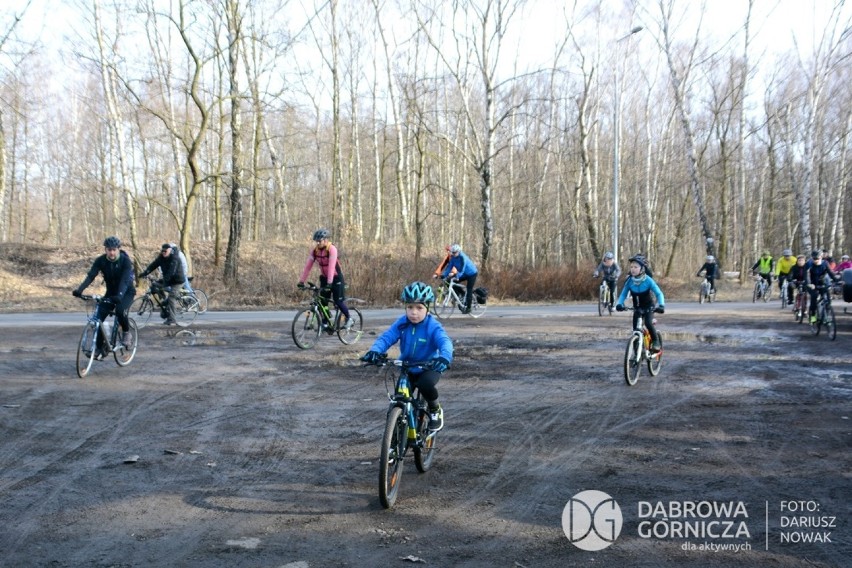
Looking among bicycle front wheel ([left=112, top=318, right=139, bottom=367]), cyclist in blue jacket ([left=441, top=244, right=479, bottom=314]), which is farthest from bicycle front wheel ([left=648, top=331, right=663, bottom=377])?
cyclist in blue jacket ([left=441, top=244, right=479, bottom=314])

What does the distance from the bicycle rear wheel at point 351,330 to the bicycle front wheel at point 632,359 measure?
5.93 metres

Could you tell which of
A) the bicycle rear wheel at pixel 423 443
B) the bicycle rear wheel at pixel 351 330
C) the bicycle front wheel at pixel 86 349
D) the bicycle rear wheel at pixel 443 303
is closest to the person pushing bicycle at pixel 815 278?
the bicycle rear wheel at pixel 443 303

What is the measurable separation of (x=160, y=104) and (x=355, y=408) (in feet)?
106

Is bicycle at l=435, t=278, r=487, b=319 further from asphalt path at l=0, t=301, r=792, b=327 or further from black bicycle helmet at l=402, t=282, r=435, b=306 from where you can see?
black bicycle helmet at l=402, t=282, r=435, b=306

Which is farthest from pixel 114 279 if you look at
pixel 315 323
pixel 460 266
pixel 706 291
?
pixel 706 291

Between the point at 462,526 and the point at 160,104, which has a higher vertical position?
the point at 160,104

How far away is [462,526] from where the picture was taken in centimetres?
539

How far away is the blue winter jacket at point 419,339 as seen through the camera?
251 inches

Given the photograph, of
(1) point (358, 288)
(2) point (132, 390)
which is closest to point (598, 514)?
(2) point (132, 390)

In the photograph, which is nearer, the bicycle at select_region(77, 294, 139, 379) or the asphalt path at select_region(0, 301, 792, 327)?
the bicycle at select_region(77, 294, 139, 379)

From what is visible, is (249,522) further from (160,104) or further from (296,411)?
(160,104)

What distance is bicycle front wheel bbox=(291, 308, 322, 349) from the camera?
14406 mm

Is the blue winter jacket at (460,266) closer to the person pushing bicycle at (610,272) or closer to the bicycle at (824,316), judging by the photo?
the person pushing bicycle at (610,272)

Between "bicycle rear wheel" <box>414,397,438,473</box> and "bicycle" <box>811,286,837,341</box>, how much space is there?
13393mm
